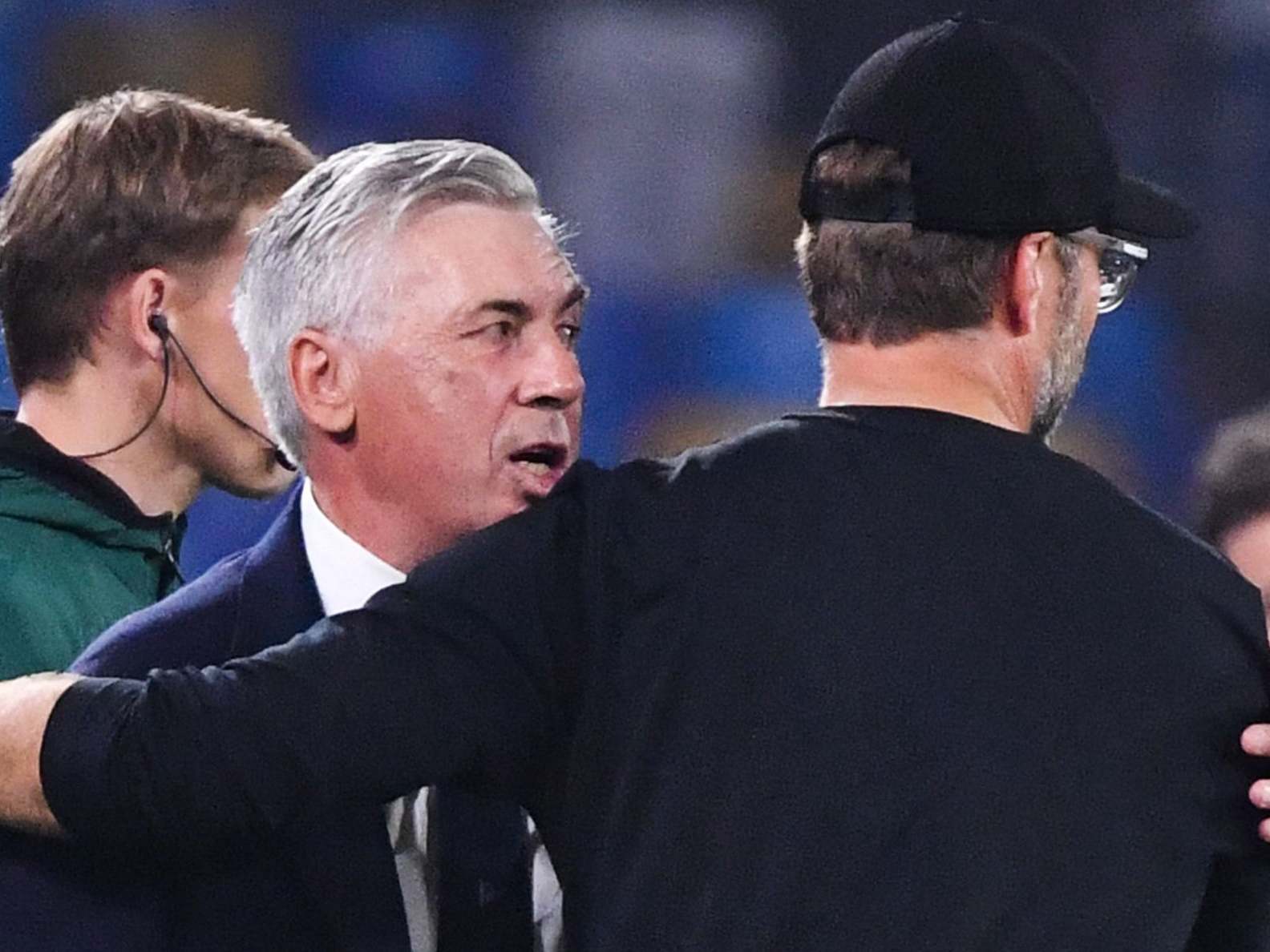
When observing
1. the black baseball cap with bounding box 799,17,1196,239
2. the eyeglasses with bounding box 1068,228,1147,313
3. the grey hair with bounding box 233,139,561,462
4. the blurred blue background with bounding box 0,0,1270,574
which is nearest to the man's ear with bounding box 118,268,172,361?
the grey hair with bounding box 233,139,561,462

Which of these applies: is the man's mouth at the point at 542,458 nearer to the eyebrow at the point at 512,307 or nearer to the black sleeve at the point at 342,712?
the eyebrow at the point at 512,307

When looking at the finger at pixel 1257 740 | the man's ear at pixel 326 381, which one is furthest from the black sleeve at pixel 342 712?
the finger at pixel 1257 740

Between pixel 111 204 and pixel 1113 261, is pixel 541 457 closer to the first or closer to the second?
pixel 1113 261

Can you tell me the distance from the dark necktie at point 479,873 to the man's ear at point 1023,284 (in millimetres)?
410

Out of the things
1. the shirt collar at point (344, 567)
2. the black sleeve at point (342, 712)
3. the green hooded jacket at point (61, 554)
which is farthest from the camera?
the green hooded jacket at point (61, 554)

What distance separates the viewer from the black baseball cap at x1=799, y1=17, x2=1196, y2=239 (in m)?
1.14

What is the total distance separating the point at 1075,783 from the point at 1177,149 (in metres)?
3.16

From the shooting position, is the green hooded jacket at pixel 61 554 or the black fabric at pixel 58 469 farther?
the black fabric at pixel 58 469

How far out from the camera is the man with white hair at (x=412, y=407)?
1242mm

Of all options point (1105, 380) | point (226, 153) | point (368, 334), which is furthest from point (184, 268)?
point (1105, 380)

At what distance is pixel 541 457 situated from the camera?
1.31 meters

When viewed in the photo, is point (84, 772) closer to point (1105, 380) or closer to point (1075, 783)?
point (1075, 783)

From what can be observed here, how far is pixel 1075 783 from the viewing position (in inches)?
42.4

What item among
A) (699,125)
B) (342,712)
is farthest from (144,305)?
(699,125)
